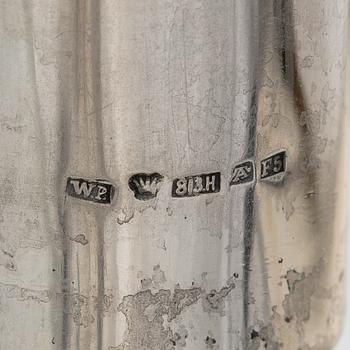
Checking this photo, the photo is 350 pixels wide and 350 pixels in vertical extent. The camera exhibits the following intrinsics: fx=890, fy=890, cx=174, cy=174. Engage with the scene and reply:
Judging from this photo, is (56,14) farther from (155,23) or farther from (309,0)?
(309,0)

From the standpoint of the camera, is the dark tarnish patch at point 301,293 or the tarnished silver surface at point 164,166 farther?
the dark tarnish patch at point 301,293

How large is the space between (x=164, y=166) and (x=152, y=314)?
4.4 inches

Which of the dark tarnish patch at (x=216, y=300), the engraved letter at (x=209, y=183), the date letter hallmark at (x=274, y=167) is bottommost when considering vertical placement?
the dark tarnish patch at (x=216, y=300)

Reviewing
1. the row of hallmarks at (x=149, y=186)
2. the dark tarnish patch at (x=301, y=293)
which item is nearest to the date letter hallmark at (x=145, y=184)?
the row of hallmarks at (x=149, y=186)

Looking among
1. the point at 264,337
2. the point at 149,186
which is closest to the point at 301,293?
the point at 264,337

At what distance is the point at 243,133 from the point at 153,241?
99 mm

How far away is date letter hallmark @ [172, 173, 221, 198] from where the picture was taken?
2.02 ft

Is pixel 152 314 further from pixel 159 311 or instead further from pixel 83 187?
pixel 83 187

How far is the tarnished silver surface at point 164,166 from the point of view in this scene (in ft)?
1.91

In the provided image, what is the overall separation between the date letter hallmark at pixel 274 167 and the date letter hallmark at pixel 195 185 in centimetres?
4

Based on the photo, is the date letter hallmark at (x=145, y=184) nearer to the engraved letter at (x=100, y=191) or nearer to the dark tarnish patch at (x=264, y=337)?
the engraved letter at (x=100, y=191)

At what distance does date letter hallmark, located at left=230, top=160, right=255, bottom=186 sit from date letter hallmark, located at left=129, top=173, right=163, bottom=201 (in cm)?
5

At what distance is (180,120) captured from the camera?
599 mm

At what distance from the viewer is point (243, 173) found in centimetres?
63
